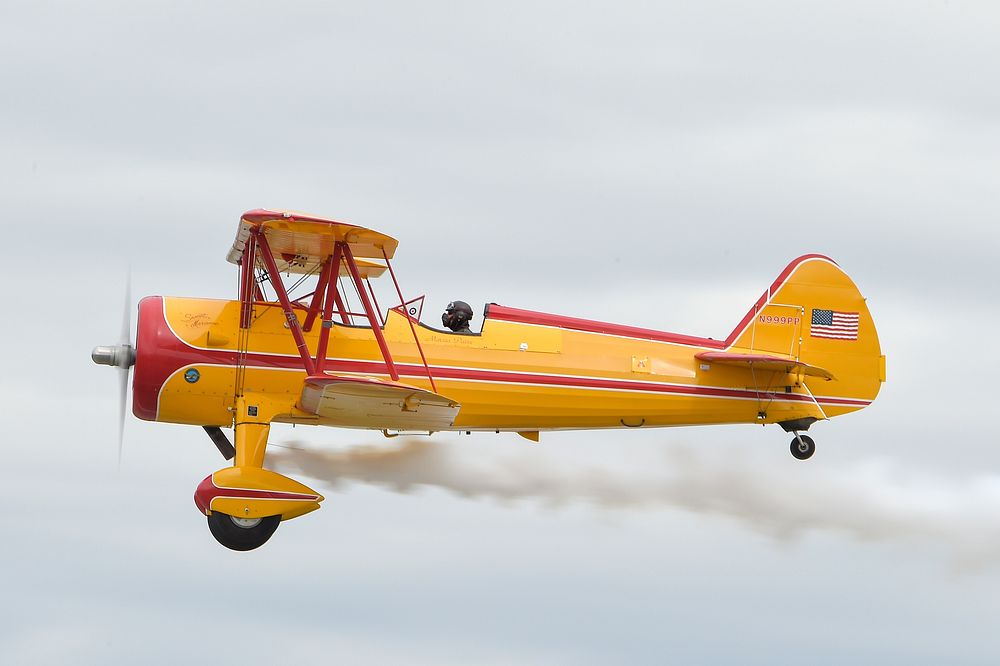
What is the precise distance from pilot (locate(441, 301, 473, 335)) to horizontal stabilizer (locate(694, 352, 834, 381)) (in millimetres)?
3245

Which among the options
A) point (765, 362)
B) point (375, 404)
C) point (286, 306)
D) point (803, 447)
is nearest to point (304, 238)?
point (286, 306)

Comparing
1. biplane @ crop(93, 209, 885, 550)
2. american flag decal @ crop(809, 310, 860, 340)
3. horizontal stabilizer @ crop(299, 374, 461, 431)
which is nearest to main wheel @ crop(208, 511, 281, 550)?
biplane @ crop(93, 209, 885, 550)

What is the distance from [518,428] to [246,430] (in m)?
3.66

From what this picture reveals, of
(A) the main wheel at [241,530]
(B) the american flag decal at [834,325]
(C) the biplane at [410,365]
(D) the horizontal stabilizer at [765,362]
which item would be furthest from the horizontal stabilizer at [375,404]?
(B) the american flag decal at [834,325]

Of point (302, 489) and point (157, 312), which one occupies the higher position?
point (157, 312)

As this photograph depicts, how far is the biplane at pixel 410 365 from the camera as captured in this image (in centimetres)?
1919

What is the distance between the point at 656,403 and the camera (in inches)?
835

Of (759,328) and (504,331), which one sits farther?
(759,328)

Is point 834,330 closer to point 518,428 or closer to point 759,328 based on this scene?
point 759,328

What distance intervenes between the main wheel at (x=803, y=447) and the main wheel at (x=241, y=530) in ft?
24.0

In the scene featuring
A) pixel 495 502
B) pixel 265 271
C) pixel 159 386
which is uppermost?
pixel 265 271

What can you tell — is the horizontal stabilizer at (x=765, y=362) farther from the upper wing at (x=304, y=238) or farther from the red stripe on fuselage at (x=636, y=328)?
the upper wing at (x=304, y=238)

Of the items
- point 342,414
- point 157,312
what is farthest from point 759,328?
point 157,312

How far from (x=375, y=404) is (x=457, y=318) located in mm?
1697
